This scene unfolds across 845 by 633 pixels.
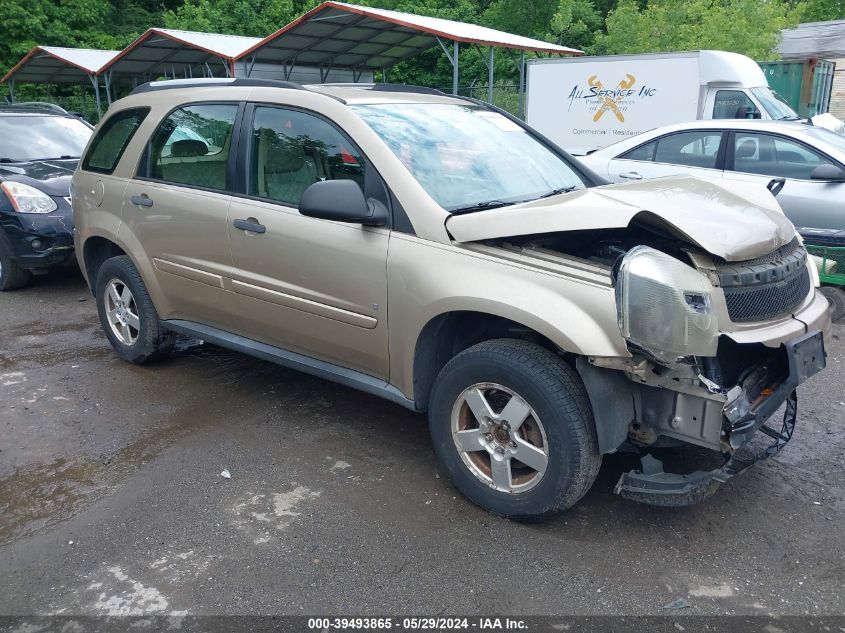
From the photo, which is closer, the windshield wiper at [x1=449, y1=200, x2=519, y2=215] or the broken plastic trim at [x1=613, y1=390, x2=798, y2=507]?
the broken plastic trim at [x1=613, y1=390, x2=798, y2=507]

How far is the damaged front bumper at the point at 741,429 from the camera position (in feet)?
9.62

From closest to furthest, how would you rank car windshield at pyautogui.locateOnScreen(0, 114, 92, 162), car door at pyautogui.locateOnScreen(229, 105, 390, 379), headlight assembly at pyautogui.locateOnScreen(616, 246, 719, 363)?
headlight assembly at pyautogui.locateOnScreen(616, 246, 719, 363), car door at pyautogui.locateOnScreen(229, 105, 390, 379), car windshield at pyautogui.locateOnScreen(0, 114, 92, 162)

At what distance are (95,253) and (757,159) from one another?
6.16 m

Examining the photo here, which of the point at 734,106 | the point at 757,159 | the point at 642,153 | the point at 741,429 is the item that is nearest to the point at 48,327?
the point at 741,429

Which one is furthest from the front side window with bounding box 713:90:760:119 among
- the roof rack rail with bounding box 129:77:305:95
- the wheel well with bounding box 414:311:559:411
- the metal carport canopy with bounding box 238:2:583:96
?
the wheel well with bounding box 414:311:559:411

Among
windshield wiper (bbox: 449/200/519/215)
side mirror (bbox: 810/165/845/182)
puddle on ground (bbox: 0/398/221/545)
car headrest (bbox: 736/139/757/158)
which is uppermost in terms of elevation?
car headrest (bbox: 736/139/757/158)

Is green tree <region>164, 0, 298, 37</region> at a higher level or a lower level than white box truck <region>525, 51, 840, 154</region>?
higher

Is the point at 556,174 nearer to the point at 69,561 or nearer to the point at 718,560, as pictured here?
the point at 718,560

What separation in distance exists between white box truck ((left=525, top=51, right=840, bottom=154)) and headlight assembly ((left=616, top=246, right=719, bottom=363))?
389 inches

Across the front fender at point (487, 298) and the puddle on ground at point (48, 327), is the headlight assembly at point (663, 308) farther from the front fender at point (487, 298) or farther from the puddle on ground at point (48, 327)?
the puddle on ground at point (48, 327)

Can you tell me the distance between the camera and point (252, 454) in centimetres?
407

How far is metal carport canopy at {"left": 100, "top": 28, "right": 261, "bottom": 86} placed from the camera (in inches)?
730

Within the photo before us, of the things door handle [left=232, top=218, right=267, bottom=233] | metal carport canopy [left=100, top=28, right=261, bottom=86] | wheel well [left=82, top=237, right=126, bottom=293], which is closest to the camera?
door handle [left=232, top=218, right=267, bottom=233]

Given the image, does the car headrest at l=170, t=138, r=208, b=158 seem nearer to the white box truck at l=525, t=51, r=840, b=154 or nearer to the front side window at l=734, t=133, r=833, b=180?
the front side window at l=734, t=133, r=833, b=180
